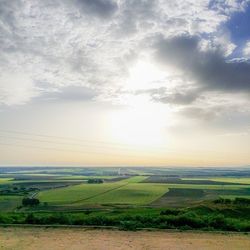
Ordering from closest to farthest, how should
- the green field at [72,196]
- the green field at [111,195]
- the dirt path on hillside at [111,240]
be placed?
the dirt path on hillside at [111,240] < the green field at [111,195] < the green field at [72,196]

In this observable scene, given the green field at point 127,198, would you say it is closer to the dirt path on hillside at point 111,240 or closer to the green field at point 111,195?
the green field at point 111,195

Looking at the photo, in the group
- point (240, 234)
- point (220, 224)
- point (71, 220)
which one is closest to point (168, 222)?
point (220, 224)

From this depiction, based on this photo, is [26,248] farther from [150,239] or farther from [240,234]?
[240,234]

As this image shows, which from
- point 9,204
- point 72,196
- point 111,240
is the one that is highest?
point 111,240

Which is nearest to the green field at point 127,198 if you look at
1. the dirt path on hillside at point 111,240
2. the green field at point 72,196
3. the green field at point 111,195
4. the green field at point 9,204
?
the green field at point 111,195

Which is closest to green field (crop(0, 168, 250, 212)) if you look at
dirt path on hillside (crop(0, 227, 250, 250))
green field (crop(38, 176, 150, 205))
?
green field (crop(38, 176, 150, 205))

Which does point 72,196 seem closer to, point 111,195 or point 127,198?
point 111,195

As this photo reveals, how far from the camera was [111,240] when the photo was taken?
1565cm

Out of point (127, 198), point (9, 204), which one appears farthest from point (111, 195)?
point (9, 204)

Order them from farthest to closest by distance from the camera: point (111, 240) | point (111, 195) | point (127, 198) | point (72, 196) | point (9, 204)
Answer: point (111, 195), point (72, 196), point (127, 198), point (9, 204), point (111, 240)

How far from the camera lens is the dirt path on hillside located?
14.5 m

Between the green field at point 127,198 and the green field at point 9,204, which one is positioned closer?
the green field at point 9,204

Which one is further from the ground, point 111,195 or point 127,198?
point 111,195

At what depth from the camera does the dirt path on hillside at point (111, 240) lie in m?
14.5
